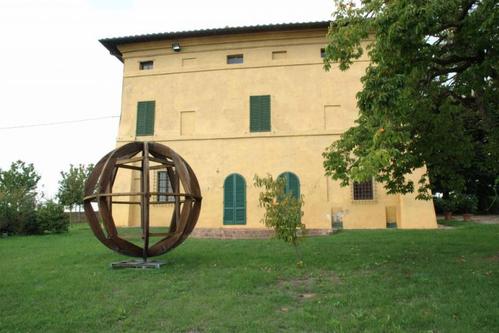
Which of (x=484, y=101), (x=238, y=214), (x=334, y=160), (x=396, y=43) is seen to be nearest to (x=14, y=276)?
(x=334, y=160)

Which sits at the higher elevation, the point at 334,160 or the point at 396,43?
the point at 396,43

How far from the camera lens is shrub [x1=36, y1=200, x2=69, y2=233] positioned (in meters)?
19.3

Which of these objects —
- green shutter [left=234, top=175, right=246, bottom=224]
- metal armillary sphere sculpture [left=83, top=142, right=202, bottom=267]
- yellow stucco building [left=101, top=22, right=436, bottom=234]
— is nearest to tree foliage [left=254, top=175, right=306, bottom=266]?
metal armillary sphere sculpture [left=83, top=142, right=202, bottom=267]

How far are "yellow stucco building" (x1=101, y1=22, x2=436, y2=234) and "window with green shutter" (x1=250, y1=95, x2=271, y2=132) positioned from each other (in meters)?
0.05

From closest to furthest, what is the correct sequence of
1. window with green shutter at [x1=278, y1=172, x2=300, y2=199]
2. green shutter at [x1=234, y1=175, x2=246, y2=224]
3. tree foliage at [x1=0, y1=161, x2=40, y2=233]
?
1. tree foliage at [x1=0, y1=161, x2=40, y2=233]
2. window with green shutter at [x1=278, y1=172, x2=300, y2=199]
3. green shutter at [x1=234, y1=175, x2=246, y2=224]

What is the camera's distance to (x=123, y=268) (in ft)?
31.5

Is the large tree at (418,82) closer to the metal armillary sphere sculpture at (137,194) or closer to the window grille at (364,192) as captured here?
the metal armillary sphere sculpture at (137,194)

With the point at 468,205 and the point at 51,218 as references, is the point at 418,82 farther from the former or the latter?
the point at 468,205

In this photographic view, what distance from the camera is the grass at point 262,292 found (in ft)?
18.6

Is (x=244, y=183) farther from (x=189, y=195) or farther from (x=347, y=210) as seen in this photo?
(x=189, y=195)

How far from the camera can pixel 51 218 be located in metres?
19.4

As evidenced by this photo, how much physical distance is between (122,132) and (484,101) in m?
17.0

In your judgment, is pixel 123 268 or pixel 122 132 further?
pixel 122 132

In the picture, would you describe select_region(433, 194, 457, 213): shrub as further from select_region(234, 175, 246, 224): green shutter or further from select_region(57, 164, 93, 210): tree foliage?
select_region(57, 164, 93, 210): tree foliage
